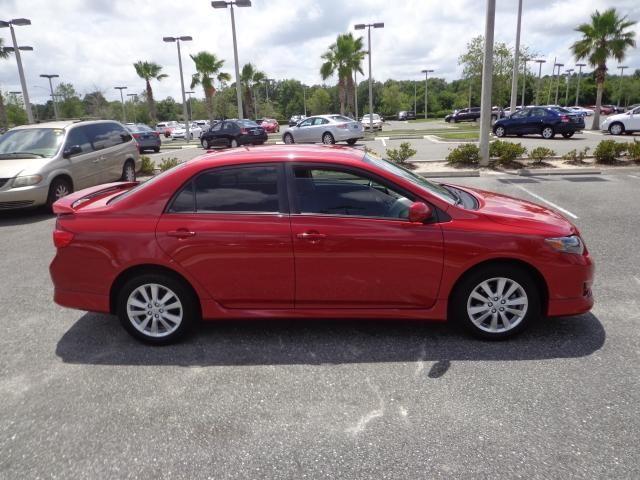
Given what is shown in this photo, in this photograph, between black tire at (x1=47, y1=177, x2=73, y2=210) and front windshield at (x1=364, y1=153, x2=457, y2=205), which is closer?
front windshield at (x1=364, y1=153, x2=457, y2=205)

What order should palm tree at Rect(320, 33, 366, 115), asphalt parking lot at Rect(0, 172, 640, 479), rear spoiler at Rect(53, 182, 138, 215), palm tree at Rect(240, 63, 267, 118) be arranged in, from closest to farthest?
1. asphalt parking lot at Rect(0, 172, 640, 479)
2. rear spoiler at Rect(53, 182, 138, 215)
3. palm tree at Rect(320, 33, 366, 115)
4. palm tree at Rect(240, 63, 267, 118)

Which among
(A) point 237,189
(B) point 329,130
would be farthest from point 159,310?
(B) point 329,130

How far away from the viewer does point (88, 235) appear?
3.79 meters

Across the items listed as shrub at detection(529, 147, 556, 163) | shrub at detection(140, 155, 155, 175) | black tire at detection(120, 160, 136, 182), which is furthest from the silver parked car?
black tire at detection(120, 160, 136, 182)

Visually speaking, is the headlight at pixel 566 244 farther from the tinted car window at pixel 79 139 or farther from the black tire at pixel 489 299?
the tinted car window at pixel 79 139

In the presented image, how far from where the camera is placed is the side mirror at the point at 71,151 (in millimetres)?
9444

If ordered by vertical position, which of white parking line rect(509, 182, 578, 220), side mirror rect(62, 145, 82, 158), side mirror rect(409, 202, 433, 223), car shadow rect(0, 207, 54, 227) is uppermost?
side mirror rect(62, 145, 82, 158)

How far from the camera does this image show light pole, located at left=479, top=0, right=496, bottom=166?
474 inches

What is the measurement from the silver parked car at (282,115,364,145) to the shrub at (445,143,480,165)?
908 centimetres

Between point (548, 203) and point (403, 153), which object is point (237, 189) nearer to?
point (548, 203)

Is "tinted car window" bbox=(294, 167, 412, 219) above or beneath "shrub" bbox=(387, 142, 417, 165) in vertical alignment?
above

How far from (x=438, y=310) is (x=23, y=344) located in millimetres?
3425

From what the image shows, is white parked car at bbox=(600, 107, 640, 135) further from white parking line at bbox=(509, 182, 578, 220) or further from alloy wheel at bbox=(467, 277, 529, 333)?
alloy wheel at bbox=(467, 277, 529, 333)

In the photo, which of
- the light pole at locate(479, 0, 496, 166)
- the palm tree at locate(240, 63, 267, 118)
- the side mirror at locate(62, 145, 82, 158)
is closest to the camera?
the side mirror at locate(62, 145, 82, 158)
